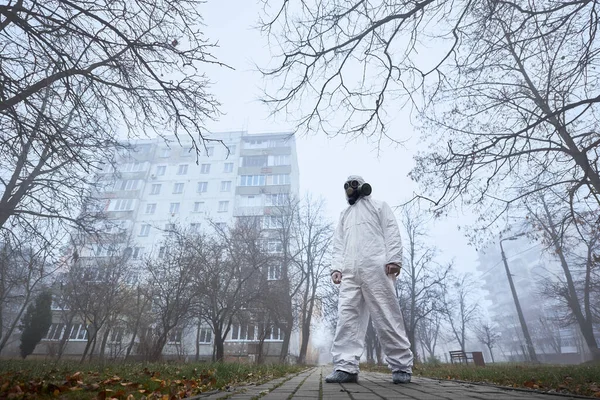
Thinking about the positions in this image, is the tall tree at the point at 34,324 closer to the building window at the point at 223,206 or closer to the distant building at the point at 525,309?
the building window at the point at 223,206

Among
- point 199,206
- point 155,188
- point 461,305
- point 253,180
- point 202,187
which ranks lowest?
point 461,305

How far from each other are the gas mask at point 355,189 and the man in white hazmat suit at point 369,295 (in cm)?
30

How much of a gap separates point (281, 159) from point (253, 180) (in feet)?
17.3

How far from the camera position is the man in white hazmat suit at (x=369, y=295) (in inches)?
154

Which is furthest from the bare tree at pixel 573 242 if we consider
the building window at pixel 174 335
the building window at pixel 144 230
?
the building window at pixel 144 230

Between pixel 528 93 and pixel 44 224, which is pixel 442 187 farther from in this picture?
pixel 44 224

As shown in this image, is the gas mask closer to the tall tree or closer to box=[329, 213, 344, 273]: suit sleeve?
box=[329, 213, 344, 273]: suit sleeve

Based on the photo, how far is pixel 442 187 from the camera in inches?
248

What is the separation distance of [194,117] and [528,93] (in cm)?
733

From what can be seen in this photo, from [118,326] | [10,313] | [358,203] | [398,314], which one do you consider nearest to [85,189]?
[358,203]

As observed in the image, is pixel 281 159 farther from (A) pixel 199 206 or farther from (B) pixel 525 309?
(B) pixel 525 309

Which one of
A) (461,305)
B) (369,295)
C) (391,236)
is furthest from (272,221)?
(461,305)

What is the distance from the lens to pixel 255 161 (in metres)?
48.2

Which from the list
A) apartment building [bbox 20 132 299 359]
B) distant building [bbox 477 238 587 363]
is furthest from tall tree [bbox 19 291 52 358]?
distant building [bbox 477 238 587 363]
